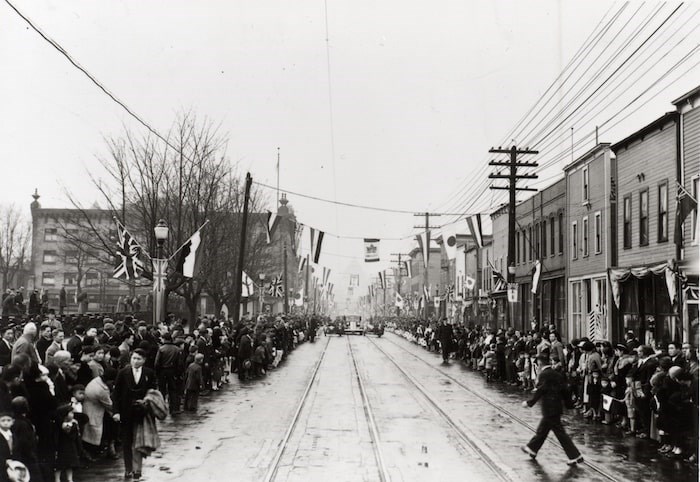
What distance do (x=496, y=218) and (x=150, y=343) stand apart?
123ft

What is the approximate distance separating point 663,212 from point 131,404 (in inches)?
745

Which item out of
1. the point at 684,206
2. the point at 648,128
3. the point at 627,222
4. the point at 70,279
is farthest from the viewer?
the point at 70,279

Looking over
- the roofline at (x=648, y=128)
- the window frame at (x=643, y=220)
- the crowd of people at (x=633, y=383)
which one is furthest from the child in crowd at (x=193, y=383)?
the window frame at (x=643, y=220)

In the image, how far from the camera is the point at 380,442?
13.4 metres

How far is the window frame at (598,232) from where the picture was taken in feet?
103

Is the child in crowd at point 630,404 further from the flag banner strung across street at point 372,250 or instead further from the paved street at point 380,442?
the flag banner strung across street at point 372,250

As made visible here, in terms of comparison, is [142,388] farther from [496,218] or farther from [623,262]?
[496,218]

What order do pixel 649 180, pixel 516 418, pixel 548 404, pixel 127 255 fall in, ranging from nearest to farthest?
pixel 548 404
pixel 516 418
pixel 127 255
pixel 649 180

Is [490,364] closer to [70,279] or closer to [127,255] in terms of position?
[127,255]

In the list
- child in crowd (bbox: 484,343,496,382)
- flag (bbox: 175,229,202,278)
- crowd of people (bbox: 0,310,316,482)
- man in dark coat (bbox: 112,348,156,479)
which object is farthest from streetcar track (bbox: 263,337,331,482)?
child in crowd (bbox: 484,343,496,382)

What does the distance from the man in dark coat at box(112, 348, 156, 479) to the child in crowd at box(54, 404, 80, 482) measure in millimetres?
909

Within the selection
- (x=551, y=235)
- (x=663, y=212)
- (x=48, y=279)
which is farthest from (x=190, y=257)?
(x=48, y=279)

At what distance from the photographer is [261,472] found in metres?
10.8

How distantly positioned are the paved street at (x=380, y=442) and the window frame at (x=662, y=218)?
6.79 meters
